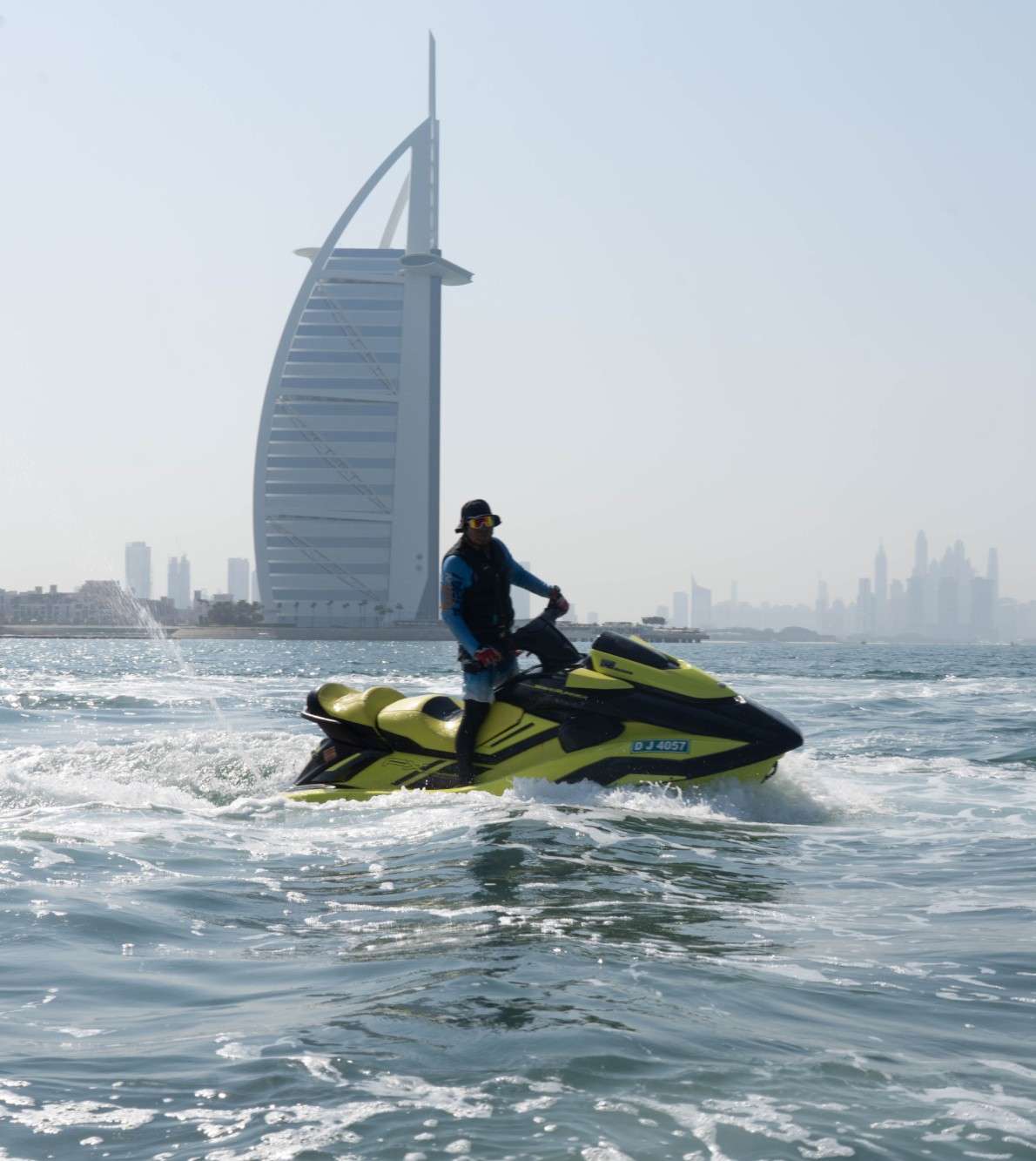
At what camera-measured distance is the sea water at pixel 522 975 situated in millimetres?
2635

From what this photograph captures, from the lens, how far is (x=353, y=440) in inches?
4532

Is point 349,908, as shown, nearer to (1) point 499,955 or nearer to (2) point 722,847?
(1) point 499,955

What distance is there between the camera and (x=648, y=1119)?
262cm

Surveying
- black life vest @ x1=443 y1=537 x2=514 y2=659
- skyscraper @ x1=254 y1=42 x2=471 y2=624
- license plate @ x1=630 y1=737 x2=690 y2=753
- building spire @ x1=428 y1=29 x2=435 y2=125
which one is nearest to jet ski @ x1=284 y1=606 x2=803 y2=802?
license plate @ x1=630 y1=737 x2=690 y2=753

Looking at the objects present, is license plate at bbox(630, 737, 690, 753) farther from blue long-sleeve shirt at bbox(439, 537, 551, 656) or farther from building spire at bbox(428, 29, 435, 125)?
building spire at bbox(428, 29, 435, 125)

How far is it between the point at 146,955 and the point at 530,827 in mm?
2449

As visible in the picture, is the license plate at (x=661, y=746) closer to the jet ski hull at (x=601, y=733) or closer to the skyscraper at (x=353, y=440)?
the jet ski hull at (x=601, y=733)

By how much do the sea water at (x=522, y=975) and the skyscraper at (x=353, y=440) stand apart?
357 ft

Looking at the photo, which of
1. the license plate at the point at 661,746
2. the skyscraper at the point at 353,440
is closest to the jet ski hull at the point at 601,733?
the license plate at the point at 661,746

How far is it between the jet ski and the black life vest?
15cm

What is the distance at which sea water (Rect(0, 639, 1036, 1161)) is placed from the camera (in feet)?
8.64

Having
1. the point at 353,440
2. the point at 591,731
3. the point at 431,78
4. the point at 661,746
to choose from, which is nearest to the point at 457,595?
the point at 591,731

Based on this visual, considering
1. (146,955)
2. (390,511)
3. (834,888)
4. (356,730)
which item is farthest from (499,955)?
(390,511)

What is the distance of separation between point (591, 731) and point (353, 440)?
10995cm
